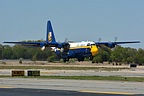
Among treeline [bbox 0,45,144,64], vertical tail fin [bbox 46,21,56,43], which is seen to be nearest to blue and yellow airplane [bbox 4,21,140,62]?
vertical tail fin [bbox 46,21,56,43]

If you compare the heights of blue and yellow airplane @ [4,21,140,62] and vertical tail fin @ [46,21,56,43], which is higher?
vertical tail fin @ [46,21,56,43]

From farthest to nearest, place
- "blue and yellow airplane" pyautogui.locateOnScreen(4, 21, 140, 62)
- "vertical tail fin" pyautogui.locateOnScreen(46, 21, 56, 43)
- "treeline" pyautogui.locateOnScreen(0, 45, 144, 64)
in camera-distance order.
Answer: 1. "treeline" pyautogui.locateOnScreen(0, 45, 144, 64)
2. "vertical tail fin" pyautogui.locateOnScreen(46, 21, 56, 43)
3. "blue and yellow airplane" pyautogui.locateOnScreen(4, 21, 140, 62)

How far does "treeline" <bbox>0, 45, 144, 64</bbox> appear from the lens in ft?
445

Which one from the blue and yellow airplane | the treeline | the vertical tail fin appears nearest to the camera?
the blue and yellow airplane

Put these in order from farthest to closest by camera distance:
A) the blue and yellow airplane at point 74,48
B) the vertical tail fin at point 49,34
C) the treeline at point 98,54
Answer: the treeline at point 98,54, the vertical tail fin at point 49,34, the blue and yellow airplane at point 74,48

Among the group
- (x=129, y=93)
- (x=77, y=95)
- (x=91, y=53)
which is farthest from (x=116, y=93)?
(x=91, y=53)

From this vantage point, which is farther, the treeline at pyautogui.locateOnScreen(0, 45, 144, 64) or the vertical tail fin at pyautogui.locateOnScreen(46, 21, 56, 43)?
the treeline at pyautogui.locateOnScreen(0, 45, 144, 64)

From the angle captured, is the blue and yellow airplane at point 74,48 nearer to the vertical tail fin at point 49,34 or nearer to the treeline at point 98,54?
the vertical tail fin at point 49,34

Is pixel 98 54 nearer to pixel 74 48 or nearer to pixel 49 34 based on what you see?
pixel 49 34

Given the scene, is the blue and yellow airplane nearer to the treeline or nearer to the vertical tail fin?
the vertical tail fin

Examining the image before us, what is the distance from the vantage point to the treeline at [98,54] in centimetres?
13550

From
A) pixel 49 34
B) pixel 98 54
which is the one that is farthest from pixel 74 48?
pixel 98 54

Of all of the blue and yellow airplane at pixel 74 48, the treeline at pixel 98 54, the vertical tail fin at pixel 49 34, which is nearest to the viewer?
the blue and yellow airplane at pixel 74 48

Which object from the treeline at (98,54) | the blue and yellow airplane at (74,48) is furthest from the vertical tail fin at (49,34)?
the treeline at (98,54)
